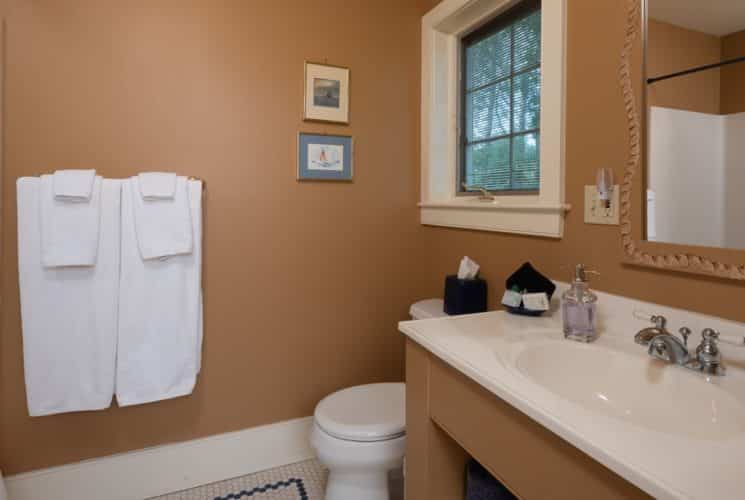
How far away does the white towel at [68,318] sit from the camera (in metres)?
1.43

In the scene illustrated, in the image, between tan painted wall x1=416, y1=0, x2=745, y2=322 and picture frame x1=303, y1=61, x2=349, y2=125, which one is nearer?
tan painted wall x1=416, y1=0, x2=745, y2=322

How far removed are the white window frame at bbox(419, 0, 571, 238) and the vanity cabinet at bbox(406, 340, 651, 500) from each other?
2.07 feet

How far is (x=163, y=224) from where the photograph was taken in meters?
1.55

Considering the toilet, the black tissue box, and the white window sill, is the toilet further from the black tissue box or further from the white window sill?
the white window sill

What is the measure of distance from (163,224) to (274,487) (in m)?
1.14

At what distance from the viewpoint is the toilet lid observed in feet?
4.63

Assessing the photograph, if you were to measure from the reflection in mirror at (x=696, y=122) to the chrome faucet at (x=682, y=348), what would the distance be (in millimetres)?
202

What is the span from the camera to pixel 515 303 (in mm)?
1307

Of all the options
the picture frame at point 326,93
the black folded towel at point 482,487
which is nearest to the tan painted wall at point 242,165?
the picture frame at point 326,93

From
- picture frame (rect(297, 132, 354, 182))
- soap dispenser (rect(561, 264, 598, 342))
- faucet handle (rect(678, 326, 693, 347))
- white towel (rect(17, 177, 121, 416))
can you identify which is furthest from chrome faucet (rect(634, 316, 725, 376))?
white towel (rect(17, 177, 121, 416))

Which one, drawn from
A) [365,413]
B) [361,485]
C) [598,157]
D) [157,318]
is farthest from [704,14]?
[157,318]

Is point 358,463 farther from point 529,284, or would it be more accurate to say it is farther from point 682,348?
point 682,348

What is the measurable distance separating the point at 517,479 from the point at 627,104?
94 centimetres

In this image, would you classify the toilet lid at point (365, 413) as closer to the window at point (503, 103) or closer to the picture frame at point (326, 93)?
the window at point (503, 103)
